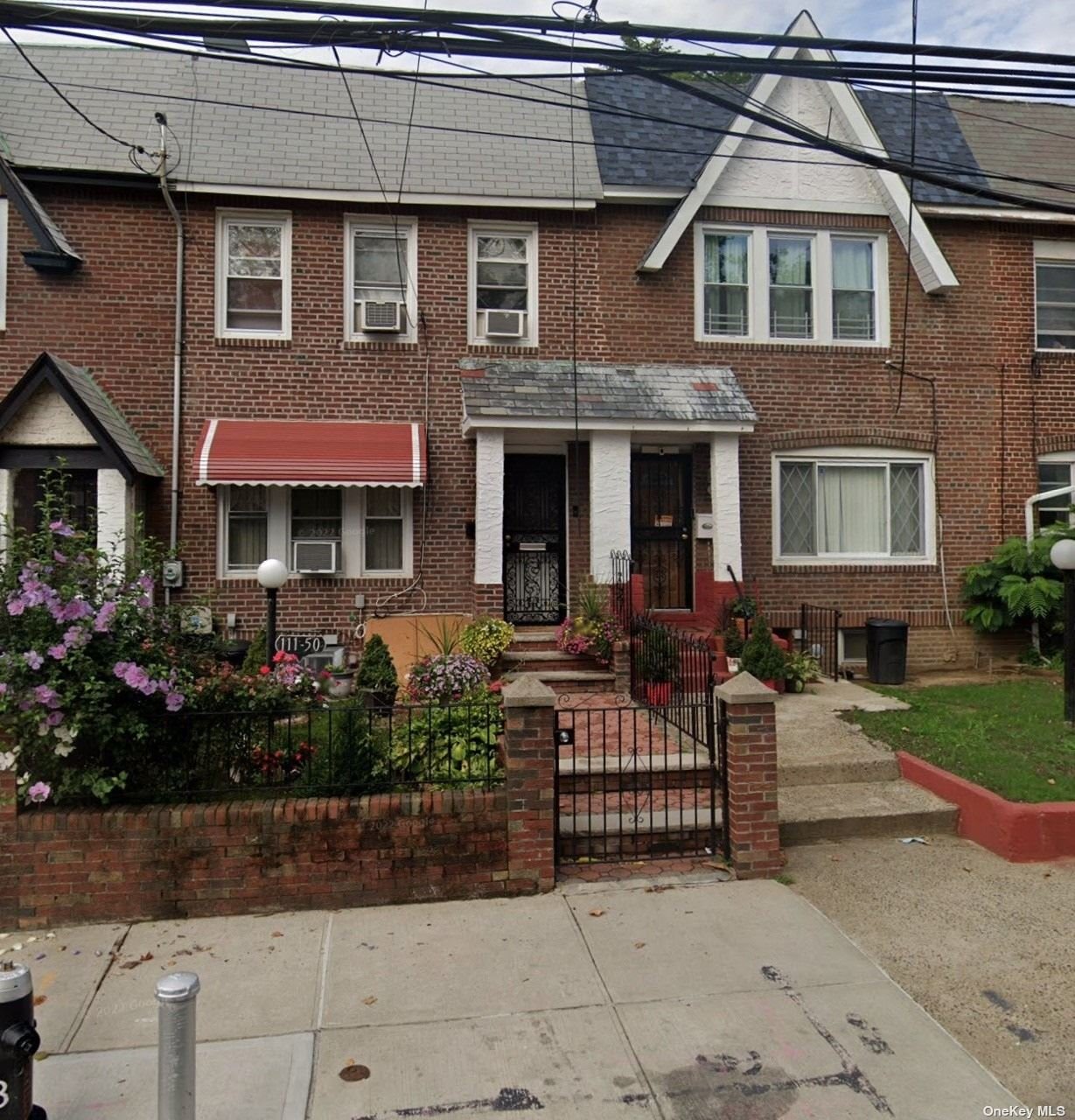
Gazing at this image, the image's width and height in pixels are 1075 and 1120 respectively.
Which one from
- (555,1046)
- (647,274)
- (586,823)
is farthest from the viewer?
(647,274)

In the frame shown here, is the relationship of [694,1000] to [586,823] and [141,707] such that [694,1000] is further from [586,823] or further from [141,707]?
[141,707]

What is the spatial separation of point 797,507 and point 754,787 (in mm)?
7288

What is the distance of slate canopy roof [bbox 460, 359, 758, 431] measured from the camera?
10133 millimetres

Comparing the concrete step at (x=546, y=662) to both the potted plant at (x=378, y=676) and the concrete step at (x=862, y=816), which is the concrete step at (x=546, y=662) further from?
the concrete step at (x=862, y=816)

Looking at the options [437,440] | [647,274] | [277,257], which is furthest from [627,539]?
[277,257]

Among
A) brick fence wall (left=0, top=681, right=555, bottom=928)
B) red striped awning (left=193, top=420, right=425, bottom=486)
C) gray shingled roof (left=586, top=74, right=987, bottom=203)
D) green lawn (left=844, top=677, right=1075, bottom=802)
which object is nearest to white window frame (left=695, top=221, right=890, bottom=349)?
gray shingled roof (left=586, top=74, right=987, bottom=203)

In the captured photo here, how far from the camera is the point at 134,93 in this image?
10578 mm

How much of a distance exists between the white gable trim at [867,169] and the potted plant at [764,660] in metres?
5.41

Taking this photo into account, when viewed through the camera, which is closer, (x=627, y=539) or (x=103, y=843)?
(x=103, y=843)

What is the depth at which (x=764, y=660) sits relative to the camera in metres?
8.92

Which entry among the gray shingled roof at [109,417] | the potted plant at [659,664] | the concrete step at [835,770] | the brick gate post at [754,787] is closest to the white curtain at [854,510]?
the potted plant at [659,664]

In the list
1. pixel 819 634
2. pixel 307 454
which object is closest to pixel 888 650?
pixel 819 634

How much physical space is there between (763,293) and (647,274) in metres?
1.74

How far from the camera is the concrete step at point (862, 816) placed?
5.74 m
